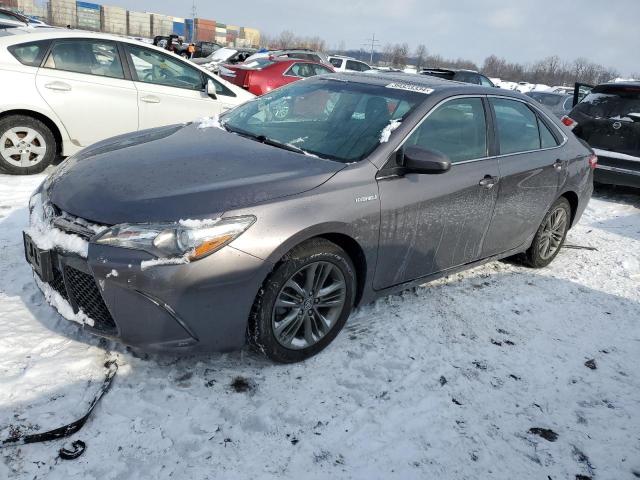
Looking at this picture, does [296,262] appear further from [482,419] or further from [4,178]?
[4,178]

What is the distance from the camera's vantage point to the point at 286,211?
103 inches

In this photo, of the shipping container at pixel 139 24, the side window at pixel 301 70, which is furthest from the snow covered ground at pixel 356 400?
the shipping container at pixel 139 24

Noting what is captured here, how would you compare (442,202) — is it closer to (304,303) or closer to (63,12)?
(304,303)

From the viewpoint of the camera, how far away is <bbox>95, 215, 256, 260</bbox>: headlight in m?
2.38

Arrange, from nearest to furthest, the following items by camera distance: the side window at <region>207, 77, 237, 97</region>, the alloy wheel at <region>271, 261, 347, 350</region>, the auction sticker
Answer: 1. the alloy wheel at <region>271, 261, 347, 350</region>
2. the auction sticker
3. the side window at <region>207, 77, 237, 97</region>

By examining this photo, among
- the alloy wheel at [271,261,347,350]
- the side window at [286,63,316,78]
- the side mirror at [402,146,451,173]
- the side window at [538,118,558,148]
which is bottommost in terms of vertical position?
the alloy wheel at [271,261,347,350]

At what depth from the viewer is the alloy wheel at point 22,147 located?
556 centimetres

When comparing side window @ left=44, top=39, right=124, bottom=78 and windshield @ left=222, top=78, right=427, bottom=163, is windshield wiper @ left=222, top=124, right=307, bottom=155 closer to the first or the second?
windshield @ left=222, top=78, right=427, bottom=163

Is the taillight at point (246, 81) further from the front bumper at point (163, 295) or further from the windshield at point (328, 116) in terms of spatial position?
the front bumper at point (163, 295)

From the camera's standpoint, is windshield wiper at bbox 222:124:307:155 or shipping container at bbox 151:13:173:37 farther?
shipping container at bbox 151:13:173:37

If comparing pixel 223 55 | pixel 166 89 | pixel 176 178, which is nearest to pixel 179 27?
pixel 223 55

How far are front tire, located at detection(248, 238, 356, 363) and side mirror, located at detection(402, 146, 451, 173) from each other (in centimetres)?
69

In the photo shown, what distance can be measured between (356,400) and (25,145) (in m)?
4.92

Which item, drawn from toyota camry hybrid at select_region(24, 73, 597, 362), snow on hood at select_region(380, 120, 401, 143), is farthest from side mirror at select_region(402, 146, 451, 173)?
snow on hood at select_region(380, 120, 401, 143)
